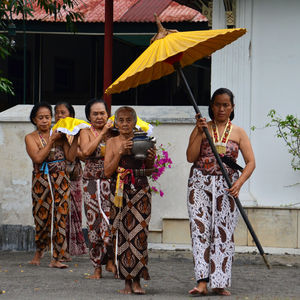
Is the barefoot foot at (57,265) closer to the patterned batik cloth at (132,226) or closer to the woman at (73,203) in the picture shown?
the woman at (73,203)

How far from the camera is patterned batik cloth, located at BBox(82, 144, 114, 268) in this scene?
8078 millimetres

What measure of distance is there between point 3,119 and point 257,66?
3399 millimetres

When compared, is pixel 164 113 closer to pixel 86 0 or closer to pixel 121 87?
pixel 121 87

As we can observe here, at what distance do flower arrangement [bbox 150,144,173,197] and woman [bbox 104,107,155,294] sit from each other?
2958 millimetres

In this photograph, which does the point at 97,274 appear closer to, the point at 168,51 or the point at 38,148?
the point at 38,148

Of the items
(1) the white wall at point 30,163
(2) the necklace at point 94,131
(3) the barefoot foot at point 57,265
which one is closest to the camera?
(2) the necklace at point 94,131

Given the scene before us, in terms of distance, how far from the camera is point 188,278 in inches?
324

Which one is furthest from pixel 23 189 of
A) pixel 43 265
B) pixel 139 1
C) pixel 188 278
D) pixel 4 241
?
pixel 139 1

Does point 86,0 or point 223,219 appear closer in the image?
point 223,219

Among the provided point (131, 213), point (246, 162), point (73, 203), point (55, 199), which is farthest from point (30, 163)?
point (246, 162)

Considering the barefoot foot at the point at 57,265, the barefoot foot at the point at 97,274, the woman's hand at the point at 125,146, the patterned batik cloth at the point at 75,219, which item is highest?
the woman's hand at the point at 125,146

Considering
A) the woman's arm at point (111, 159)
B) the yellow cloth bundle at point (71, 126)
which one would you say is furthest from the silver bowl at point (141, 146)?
the yellow cloth bundle at point (71, 126)

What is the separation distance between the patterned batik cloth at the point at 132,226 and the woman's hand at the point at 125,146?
4.0 inches

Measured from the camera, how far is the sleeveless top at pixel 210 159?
699 centimetres
